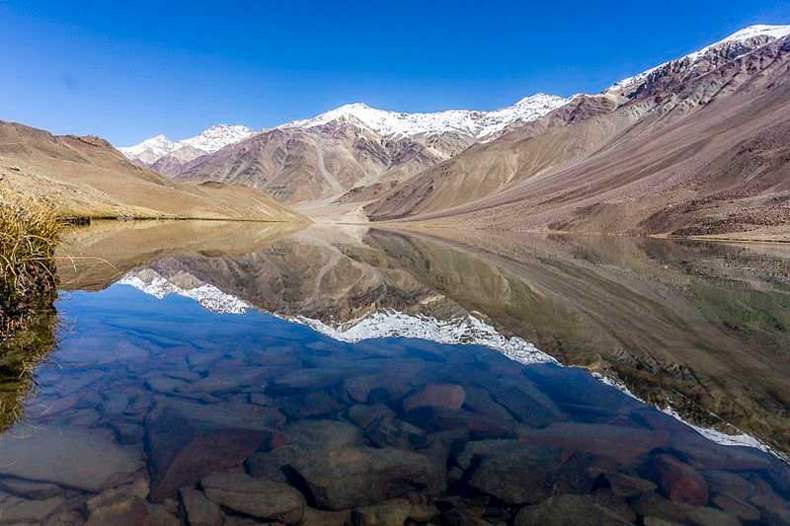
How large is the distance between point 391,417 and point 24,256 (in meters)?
8.22

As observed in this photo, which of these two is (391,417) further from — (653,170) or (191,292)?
(653,170)

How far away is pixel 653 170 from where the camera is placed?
369ft

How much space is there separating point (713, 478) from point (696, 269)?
32.4 m

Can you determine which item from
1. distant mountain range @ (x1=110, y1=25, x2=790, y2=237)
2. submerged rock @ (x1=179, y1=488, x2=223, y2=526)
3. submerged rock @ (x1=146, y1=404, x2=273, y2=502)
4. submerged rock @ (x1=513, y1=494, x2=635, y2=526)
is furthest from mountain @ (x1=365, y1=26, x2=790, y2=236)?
submerged rock @ (x1=179, y1=488, x2=223, y2=526)

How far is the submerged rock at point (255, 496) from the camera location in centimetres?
553

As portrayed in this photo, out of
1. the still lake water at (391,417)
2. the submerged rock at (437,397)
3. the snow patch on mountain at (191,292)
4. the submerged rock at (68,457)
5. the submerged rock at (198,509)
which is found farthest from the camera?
the snow patch on mountain at (191,292)

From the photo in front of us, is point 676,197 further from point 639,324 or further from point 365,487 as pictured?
point 365,487

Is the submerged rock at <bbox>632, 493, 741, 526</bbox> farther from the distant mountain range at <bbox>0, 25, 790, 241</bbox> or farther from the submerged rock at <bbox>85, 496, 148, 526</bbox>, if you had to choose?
the distant mountain range at <bbox>0, 25, 790, 241</bbox>

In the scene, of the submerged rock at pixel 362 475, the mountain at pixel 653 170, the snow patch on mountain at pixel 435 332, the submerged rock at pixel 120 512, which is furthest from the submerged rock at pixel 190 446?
the mountain at pixel 653 170

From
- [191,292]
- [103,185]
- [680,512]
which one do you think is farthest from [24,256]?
[103,185]

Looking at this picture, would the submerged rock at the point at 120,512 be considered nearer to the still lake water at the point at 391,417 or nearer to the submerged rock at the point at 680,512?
the still lake water at the point at 391,417

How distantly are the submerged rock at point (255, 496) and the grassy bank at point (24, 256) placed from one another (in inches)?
253

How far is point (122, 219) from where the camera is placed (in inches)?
3091

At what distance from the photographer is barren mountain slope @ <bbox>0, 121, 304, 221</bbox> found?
239 ft
